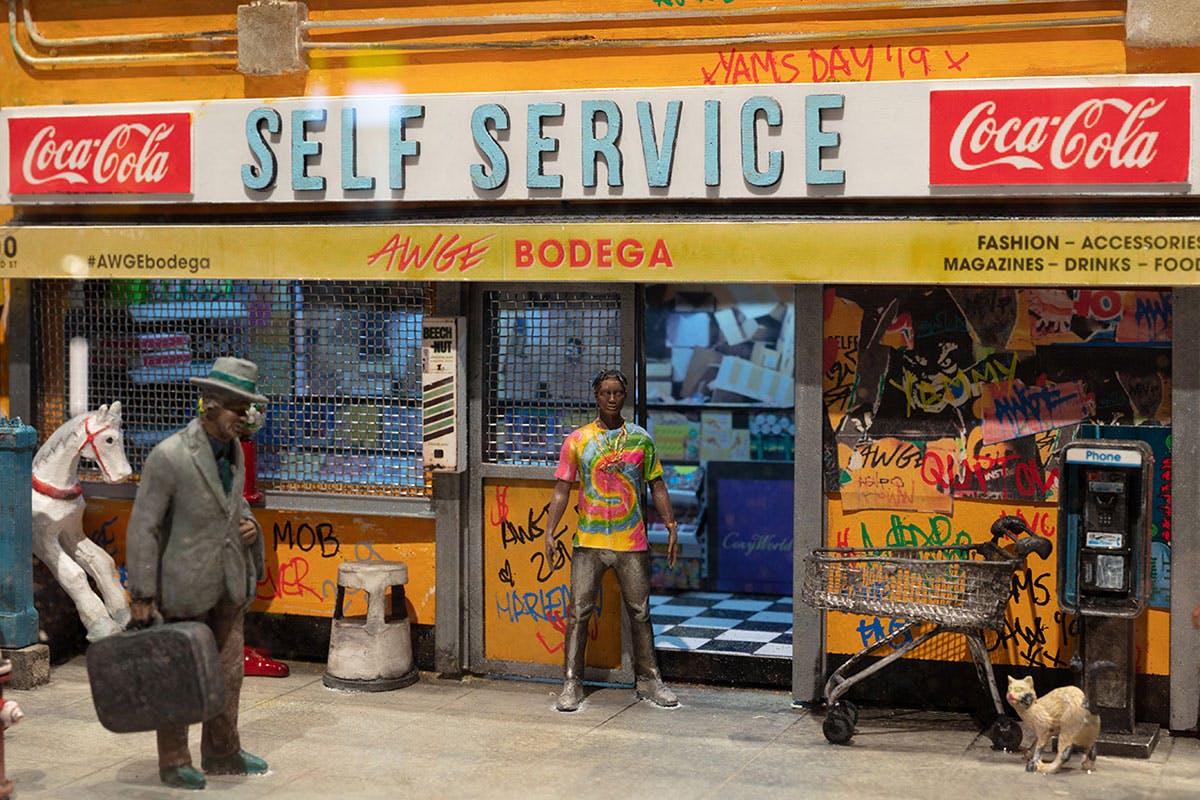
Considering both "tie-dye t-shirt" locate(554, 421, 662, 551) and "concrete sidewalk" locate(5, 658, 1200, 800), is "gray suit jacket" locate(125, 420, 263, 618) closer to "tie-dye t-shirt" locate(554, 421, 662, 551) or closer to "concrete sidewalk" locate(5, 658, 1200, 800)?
"concrete sidewalk" locate(5, 658, 1200, 800)

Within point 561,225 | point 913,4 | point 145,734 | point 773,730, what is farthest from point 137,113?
point 773,730

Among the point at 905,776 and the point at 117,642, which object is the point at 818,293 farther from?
the point at 117,642

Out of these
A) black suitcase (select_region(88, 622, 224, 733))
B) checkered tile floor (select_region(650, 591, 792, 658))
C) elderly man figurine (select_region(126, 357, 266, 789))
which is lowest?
checkered tile floor (select_region(650, 591, 792, 658))

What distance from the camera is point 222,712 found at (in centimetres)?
793

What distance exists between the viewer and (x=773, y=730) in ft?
29.4

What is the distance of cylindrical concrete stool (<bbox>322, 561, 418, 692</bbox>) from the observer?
9758 mm

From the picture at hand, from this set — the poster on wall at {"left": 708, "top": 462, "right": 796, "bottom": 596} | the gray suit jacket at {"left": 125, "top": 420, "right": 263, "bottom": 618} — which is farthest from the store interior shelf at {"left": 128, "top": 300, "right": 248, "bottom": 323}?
the poster on wall at {"left": 708, "top": 462, "right": 796, "bottom": 596}

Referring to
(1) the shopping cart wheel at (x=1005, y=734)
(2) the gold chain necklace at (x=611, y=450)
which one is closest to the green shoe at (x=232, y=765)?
(2) the gold chain necklace at (x=611, y=450)

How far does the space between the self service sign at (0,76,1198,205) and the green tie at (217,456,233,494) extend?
2.51 meters

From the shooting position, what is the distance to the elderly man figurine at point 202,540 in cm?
761

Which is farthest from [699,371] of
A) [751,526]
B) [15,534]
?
[15,534]

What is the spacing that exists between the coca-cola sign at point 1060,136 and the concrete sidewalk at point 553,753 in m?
2.99

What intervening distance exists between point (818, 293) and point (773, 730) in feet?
7.97

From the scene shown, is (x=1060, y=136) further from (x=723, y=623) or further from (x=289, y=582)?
(x=289, y=582)
